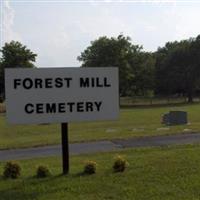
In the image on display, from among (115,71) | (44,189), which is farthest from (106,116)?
(44,189)

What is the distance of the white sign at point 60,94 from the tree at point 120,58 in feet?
255

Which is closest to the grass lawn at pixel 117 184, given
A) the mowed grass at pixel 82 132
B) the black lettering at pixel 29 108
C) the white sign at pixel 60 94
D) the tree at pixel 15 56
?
the white sign at pixel 60 94

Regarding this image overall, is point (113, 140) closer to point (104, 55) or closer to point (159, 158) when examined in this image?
point (159, 158)

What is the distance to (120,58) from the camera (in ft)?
300

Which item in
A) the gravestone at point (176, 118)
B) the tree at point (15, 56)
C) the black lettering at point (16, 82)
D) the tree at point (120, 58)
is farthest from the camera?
the tree at point (120, 58)

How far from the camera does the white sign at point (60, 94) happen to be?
406 inches

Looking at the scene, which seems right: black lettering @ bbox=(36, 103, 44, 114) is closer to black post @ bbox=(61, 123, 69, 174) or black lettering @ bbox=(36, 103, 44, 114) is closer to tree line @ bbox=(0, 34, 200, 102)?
black post @ bbox=(61, 123, 69, 174)

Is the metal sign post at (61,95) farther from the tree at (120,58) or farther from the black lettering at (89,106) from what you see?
the tree at (120,58)

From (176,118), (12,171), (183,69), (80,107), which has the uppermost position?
(183,69)

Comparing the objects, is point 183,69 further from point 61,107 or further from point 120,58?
point 61,107

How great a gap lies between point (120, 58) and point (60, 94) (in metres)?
81.3

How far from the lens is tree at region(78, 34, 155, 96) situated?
297ft

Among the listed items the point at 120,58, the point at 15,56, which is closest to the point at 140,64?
the point at 120,58

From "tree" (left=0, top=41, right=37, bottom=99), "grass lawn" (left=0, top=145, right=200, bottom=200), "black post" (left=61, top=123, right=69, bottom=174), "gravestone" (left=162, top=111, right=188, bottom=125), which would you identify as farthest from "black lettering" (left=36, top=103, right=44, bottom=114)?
"tree" (left=0, top=41, right=37, bottom=99)
